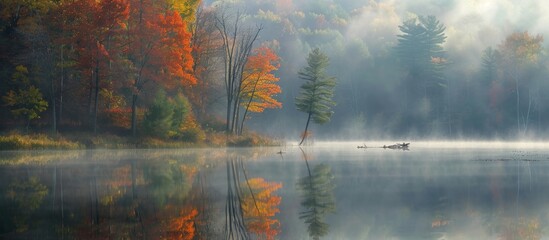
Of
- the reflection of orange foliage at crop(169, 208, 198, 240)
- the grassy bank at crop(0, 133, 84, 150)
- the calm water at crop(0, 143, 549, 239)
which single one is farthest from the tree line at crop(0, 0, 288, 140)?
the reflection of orange foliage at crop(169, 208, 198, 240)

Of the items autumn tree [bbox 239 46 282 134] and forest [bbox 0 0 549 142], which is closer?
forest [bbox 0 0 549 142]

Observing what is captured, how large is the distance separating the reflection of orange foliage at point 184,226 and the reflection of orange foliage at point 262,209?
1.02 m

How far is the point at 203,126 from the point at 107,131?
491 inches

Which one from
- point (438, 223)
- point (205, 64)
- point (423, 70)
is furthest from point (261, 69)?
point (438, 223)

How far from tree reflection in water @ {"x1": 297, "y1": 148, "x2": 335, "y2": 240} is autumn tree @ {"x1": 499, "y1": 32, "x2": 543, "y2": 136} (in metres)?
77.8

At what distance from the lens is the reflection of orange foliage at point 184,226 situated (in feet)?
34.7

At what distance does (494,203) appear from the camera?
48.8 feet

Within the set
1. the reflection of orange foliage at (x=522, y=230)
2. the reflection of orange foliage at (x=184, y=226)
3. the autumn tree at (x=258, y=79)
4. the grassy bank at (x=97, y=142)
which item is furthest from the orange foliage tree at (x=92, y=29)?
the reflection of orange foliage at (x=522, y=230)

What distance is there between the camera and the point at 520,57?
9388 cm

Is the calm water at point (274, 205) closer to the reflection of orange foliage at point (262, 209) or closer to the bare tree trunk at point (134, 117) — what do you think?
the reflection of orange foliage at point (262, 209)

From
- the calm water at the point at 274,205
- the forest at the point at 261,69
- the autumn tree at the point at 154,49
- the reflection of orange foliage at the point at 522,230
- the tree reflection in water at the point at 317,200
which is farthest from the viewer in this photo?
the autumn tree at the point at 154,49

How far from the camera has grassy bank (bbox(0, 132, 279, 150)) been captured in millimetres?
44188

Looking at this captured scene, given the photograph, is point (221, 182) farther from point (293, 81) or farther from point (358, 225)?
point (293, 81)

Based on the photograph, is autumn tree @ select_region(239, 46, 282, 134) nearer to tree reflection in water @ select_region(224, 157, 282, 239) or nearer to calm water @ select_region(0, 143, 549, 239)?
calm water @ select_region(0, 143, 549, 239)
